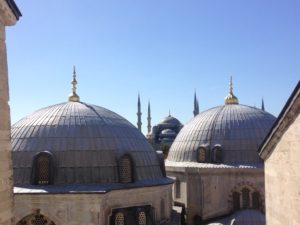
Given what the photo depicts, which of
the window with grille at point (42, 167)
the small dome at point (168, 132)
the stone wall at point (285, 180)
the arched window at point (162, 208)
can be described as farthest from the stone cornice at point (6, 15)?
the small dome at point (168, 132)

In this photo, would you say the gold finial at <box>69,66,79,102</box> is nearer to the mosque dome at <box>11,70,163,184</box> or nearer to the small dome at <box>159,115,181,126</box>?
the mosque dome at <box>11,70,163,184</box>

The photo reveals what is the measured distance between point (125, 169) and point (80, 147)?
6.92ft

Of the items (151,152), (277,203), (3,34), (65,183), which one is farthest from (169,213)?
(3,34)

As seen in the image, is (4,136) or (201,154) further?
(201,154)

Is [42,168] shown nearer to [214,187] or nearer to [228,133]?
[214,187]

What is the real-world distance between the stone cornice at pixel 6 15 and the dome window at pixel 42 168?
9896 millimetres

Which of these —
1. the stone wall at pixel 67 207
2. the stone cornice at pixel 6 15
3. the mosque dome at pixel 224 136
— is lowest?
the stone wall at pixel 67 207

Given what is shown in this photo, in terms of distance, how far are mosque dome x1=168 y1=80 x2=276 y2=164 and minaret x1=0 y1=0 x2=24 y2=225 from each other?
17.6m

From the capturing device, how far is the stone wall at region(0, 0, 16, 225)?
5.74 meters

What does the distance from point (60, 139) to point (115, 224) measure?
427cm

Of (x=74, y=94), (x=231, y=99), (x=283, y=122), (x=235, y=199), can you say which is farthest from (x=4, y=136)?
(x=231, y=99)

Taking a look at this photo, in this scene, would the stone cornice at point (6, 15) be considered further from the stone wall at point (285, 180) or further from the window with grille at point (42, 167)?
the window with grille at point (42, 167)

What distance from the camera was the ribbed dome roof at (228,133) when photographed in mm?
22500

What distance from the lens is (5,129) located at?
5.93 meters
